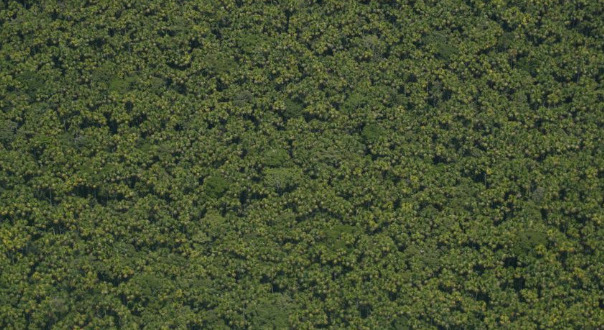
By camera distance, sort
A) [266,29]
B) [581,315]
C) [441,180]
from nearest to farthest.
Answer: [581,315], [441,180], [266,29]

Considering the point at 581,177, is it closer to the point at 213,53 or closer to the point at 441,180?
the point at 441,180

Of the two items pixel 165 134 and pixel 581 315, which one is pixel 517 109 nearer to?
pixel 581 315

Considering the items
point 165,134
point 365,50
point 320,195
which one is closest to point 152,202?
point 165,134

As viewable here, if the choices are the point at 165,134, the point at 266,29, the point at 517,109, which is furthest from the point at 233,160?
the point at 517,109

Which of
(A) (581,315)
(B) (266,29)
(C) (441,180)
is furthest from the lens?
(B) (266,29)

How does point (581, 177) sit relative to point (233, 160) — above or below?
above

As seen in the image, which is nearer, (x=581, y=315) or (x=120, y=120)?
(x=581, y=315)
